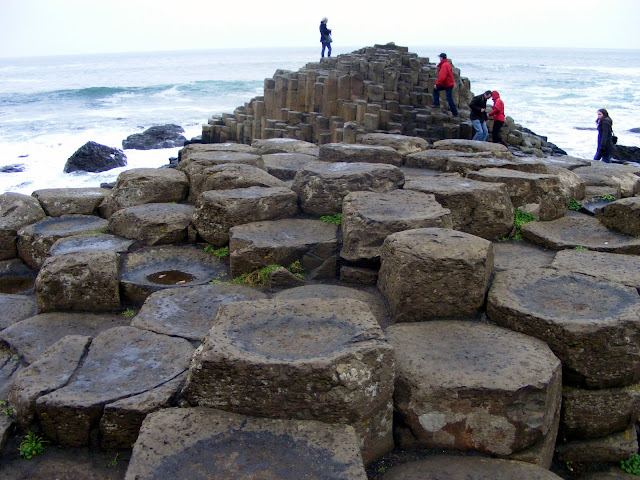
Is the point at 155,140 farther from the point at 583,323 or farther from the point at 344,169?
the point at 583,323

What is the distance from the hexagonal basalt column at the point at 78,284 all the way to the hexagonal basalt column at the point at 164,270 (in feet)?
0.63

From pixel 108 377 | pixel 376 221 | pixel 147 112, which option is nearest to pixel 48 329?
pixel 108 377

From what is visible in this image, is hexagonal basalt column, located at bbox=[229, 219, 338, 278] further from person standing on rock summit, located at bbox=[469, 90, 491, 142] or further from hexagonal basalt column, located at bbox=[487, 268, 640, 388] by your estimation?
person standing on rock summit, located at bbox=[469, 90, 491, 142]

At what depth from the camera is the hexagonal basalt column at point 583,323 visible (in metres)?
3.54

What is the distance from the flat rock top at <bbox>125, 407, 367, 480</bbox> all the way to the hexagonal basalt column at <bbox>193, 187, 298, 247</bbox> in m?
2.71

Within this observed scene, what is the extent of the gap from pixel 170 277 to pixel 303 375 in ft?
8.53

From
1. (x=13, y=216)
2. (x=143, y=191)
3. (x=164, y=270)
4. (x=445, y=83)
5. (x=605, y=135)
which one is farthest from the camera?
(x=445, y=83)

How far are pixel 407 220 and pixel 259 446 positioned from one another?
2454 millimetres

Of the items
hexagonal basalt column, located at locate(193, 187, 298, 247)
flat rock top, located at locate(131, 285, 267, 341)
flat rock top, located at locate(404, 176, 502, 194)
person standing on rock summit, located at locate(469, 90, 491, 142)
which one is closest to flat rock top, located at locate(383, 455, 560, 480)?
flat rock top, located at locate(131, 285, 267, 341)

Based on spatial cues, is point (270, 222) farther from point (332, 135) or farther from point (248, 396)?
point (332, 135)

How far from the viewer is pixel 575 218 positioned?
5.88 metres

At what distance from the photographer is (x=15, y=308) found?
4.88 meters

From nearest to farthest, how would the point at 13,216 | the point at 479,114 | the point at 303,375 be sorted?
the point at 303,375 → the point at 13,216 → the point at 479,114

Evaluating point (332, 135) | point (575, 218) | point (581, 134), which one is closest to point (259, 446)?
point (575, 218)
